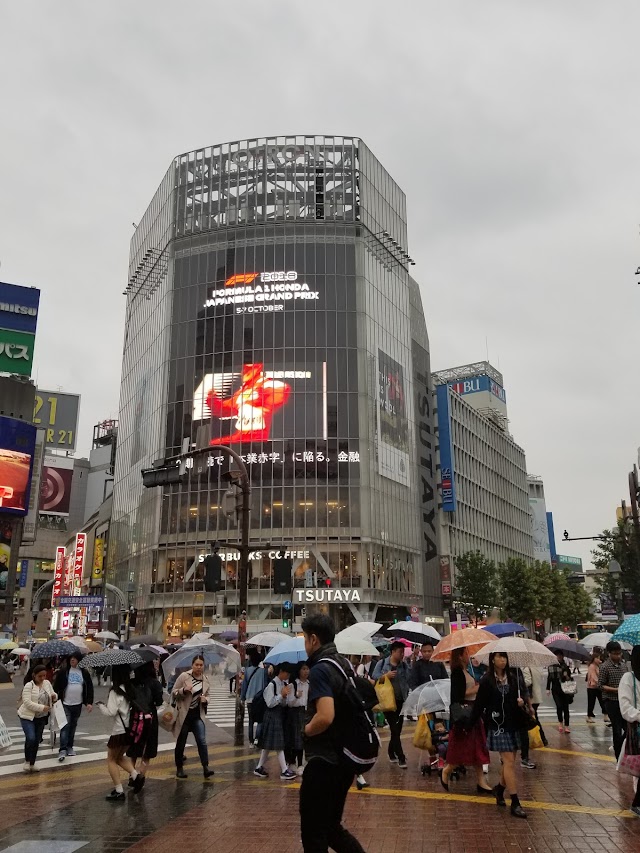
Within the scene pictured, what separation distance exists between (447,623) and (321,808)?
72.8m

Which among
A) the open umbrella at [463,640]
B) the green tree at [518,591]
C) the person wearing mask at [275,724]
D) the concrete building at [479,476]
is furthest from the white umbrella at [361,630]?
the green tree at [518,591]

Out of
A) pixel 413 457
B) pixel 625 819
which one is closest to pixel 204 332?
pixel 413 457

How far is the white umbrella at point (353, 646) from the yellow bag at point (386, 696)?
533 millimetres

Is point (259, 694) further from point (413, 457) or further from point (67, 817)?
point (413, 457)

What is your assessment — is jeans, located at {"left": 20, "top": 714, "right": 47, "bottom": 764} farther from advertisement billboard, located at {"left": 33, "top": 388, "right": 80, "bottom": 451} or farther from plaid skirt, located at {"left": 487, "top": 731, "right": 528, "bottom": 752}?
advertisement billboard, located at {"left": 33, "top": 388, "right": 80, "bottom": 451}

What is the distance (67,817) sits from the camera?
8641 mm

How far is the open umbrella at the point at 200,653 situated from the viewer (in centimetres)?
1223

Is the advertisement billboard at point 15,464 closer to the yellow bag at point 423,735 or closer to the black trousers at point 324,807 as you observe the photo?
the yellow bag at point 423,735

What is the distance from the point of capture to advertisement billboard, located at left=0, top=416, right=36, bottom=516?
64.8m

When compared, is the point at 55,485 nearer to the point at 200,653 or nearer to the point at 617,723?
the point at 200,653

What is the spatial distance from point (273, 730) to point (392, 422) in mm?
58043

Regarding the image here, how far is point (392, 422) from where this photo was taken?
225ft

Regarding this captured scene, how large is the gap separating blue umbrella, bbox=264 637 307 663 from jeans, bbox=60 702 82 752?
15.2 ft

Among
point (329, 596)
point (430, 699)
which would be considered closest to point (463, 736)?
point (430, 699)
